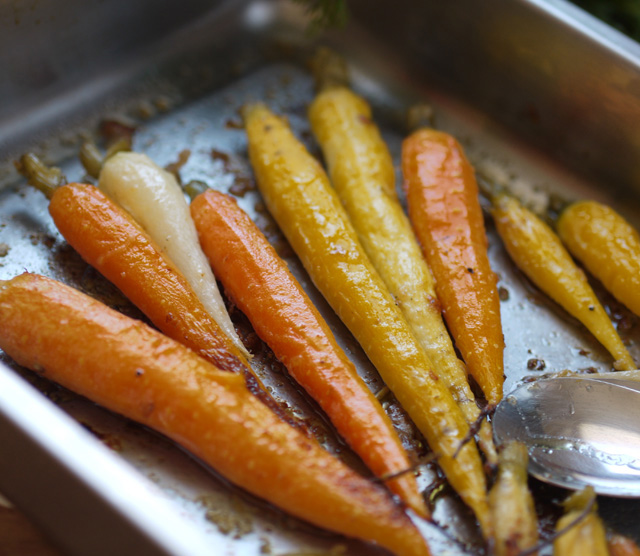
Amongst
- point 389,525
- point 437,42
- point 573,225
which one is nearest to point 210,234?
point 389,525

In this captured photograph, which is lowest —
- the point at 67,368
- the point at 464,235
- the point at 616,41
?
the point at 67,368

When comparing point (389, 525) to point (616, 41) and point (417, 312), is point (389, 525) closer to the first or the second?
point (417, 312)

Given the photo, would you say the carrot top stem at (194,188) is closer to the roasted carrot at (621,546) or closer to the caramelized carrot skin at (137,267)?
the caramelized carrot skin at (137,267)

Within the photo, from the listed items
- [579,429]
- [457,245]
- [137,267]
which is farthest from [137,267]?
[579,429]

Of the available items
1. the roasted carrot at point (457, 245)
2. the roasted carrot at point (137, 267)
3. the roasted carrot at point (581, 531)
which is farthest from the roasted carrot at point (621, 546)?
the roasted carrot at point (137, 267)

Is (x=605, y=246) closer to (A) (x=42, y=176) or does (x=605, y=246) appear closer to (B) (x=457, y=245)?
(B) (x=457, y=245)

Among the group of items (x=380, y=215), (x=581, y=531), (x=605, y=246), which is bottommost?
(x=581, y=531)
